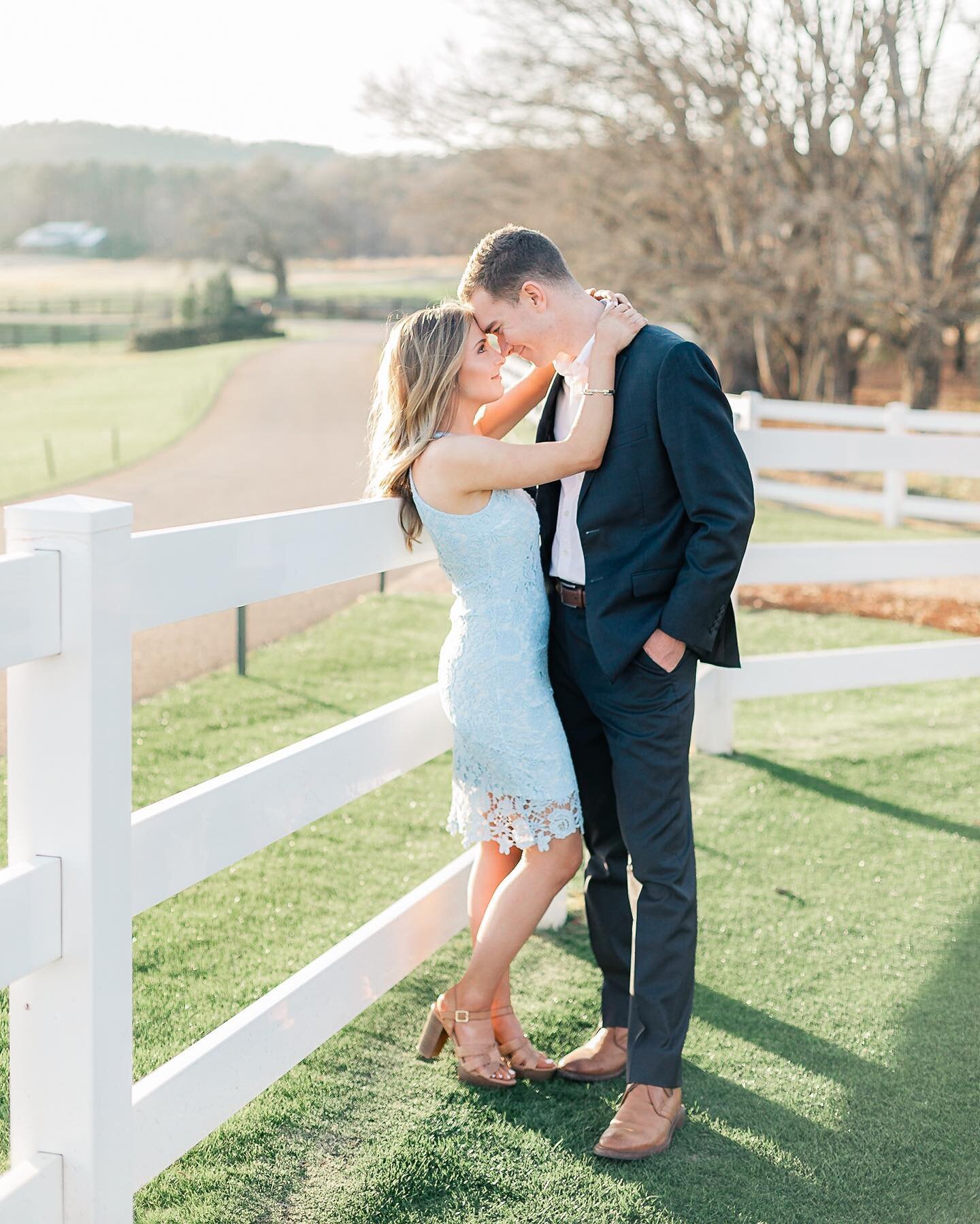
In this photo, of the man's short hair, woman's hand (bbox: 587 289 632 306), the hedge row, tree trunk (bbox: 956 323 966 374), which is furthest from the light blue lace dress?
the hedge row

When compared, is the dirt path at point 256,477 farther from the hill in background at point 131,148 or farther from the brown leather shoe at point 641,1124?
the hill in background at point 131,148

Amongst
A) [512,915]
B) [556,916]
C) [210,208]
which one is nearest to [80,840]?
[512,915]

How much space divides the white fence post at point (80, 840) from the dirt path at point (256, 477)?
10.4ft

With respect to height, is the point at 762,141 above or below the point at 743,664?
above

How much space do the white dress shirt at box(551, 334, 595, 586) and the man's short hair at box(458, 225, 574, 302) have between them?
0.61 feet

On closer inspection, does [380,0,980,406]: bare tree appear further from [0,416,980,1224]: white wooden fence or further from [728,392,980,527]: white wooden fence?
[0,416,980,1224]: white wooden fence

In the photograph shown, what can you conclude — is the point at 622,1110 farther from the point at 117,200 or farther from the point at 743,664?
the point at 117,200

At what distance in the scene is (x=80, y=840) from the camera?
6.44 feet

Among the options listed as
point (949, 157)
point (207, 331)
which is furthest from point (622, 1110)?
point (207, 331)

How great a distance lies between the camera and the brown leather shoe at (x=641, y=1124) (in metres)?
2.74

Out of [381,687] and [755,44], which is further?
[755,44]

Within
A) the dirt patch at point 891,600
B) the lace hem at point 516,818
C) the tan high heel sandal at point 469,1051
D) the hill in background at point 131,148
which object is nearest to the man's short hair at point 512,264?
the lace hem at point 516,818

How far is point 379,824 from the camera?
4.97m

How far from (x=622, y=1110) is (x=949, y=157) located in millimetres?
18877
